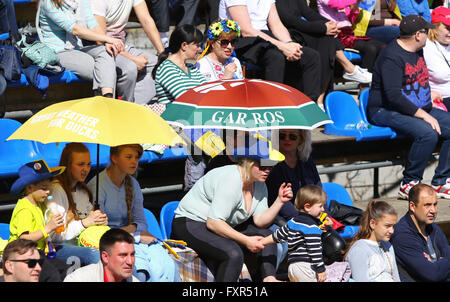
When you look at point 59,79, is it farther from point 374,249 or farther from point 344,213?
point 374,249

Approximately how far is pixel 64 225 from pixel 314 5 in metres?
5.01

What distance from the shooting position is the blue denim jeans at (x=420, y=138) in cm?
741

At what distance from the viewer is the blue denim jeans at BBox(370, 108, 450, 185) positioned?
7414 mm

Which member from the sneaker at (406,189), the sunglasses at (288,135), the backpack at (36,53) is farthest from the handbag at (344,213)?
the backpack at (36,53)

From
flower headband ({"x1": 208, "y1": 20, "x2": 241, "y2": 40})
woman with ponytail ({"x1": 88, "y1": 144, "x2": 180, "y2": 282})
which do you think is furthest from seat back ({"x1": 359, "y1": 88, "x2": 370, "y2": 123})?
woman with ponytail ({"x1": 88, "y1": 144, "x2": 180, "y2": 282})

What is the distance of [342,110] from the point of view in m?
7.75

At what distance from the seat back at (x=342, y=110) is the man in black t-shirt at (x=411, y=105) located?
15 cm

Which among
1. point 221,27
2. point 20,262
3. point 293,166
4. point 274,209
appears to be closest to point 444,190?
point 293,166

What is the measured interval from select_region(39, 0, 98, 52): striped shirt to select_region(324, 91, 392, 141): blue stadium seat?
222 cm

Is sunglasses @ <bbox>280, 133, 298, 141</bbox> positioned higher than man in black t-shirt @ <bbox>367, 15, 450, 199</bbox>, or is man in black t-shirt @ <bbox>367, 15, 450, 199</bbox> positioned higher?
sunglasses @ <bbox>280, 133, 298, 141</bbox>

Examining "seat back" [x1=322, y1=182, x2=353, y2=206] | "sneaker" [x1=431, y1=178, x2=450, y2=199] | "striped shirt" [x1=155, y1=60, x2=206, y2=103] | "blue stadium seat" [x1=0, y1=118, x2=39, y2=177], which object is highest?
"striped shirt" [x1=155, y1=60, x2=206, y2=103]

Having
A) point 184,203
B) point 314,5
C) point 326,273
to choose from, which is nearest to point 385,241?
point 326,273

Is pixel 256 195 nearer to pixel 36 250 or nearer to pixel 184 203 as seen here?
pixel 184 203

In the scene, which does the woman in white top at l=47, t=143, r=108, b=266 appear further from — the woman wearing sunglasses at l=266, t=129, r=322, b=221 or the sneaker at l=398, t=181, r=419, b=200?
the sneaker at l=398, t=181, r=419, b=200
